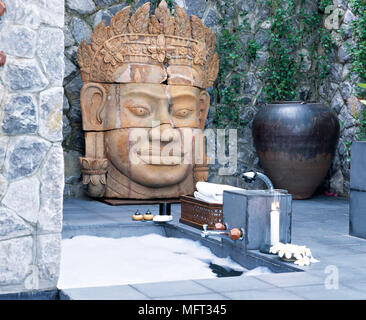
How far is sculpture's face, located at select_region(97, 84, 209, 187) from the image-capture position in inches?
215

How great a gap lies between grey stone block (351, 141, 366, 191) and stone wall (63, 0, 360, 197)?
1.97 m

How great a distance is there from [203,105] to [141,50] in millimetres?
938

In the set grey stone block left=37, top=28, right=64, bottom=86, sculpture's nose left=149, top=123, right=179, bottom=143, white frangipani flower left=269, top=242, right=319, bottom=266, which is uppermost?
grey stone block left=37, top=28, right=64, bottom=86

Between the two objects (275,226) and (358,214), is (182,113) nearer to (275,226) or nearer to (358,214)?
(358,214)

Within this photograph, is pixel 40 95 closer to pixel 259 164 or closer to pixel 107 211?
pixel 107 211

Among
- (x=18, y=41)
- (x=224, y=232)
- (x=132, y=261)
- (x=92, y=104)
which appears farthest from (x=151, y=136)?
(x=18, y=41)

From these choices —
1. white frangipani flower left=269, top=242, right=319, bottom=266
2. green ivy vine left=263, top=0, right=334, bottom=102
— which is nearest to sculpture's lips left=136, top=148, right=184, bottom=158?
green ivy vine left=263, top=0, right=334, bottom=102

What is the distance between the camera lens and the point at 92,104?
5703 mm

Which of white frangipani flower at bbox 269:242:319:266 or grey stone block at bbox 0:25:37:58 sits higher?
grey stone block at bbox 0:25:37:58

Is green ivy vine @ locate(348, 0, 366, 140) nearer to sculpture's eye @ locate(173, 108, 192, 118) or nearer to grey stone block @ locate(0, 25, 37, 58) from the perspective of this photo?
sculpture's eye @ locate(173, 108, 192, 118)
